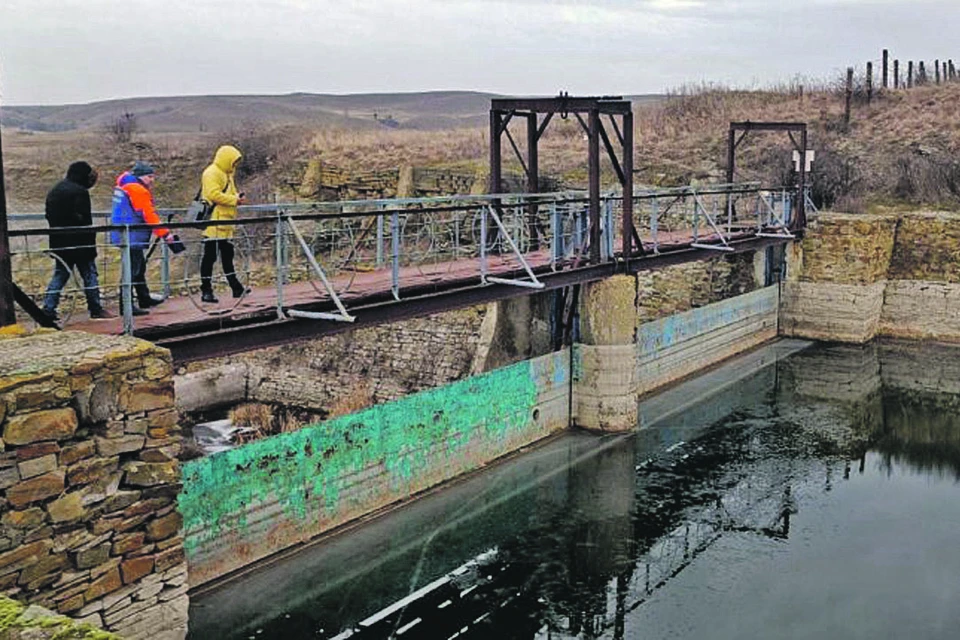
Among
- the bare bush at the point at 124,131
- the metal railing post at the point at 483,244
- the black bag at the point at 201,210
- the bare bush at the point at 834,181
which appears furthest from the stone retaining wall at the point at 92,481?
the bare bush at the point at 124,131

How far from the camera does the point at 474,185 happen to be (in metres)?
24.3

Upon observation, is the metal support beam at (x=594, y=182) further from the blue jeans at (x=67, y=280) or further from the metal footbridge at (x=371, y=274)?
the blue jeans at (x=67, y=280)

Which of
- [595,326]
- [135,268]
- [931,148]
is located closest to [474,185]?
[595,326]

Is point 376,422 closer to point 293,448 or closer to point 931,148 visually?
point 293,448

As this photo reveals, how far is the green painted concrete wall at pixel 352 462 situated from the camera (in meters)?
9.30

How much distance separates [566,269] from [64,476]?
811cm

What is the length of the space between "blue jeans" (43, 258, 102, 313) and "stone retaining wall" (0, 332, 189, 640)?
3.49 ft

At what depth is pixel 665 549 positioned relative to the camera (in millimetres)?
10594

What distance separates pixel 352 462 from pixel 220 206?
3.25 metres

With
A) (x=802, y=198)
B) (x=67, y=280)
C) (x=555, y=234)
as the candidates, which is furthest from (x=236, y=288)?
(x=802, y=198)

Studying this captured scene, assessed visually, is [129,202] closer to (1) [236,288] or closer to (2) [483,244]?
(1) [236,288]

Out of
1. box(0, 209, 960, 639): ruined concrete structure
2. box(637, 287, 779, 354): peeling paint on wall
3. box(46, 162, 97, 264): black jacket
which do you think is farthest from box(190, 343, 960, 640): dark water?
box(46, 162, 97, 264): black jacket

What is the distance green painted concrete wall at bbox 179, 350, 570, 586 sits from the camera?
30.5ft

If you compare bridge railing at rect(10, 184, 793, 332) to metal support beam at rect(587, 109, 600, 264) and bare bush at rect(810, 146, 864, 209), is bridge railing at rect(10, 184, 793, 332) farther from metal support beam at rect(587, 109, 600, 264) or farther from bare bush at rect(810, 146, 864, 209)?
bare bush at rect(810, 146, 864, 209)
